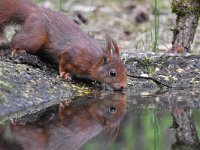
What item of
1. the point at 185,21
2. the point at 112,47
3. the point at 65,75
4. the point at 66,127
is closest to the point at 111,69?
the point at 112,47

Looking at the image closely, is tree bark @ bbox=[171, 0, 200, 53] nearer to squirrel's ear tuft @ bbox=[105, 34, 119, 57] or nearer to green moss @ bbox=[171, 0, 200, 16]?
green moss @ bbox=[171, 0, 200, 16]

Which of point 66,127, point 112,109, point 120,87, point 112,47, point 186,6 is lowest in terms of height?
point 66,127

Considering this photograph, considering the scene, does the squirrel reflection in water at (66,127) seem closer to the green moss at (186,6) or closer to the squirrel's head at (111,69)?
the squirrel's head at (111,69)

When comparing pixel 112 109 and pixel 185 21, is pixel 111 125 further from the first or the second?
pixel 185 21

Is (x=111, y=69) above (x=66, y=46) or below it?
below

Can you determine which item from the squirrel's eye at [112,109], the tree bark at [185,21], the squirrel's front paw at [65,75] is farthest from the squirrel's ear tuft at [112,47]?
the tree bark at [185,21]

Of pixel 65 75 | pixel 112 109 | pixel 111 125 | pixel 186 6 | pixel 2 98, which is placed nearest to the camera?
pixel 111 125
